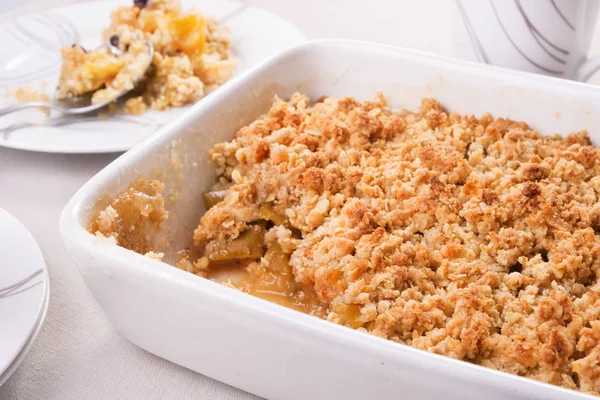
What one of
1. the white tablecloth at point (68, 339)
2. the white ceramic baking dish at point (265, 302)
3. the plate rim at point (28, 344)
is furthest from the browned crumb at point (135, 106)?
the plate rim at point (28, 344)

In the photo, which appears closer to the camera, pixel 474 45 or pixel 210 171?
pixel 210 171

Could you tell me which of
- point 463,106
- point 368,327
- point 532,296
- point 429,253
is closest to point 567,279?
point 532,296

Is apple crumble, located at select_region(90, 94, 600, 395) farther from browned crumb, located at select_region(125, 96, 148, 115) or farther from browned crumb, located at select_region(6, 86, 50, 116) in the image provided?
browned crumb, located at select_region(6, 86, 50, 116)

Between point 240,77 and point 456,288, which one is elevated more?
point 240,77

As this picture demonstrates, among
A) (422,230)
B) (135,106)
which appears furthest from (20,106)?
(422,230)

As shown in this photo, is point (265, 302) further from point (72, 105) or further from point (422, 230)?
point (72, 105)

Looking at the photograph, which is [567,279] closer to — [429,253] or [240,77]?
[429,253]
